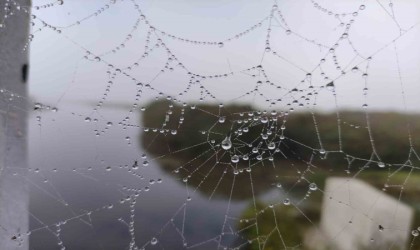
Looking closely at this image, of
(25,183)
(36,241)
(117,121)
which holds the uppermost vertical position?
(117,121)

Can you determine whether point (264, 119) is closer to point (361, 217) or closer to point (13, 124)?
point (13, 124)

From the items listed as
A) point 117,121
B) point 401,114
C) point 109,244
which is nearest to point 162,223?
point 109,244

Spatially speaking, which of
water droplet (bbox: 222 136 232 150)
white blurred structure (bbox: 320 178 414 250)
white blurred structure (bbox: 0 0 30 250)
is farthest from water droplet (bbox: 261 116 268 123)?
white blurred structure (bbox: 0 0 30 250)

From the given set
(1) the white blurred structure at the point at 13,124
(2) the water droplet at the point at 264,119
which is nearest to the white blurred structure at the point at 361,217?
(2) the water droplet at the point at 264,119

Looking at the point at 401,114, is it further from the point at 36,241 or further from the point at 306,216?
the point at 36,241

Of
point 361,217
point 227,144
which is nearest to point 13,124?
point 227,144

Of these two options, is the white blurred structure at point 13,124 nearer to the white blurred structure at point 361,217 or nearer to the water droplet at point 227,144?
the water droplet at point 227,144

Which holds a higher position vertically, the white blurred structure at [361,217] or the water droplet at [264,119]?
the water droplet at [264,119]
